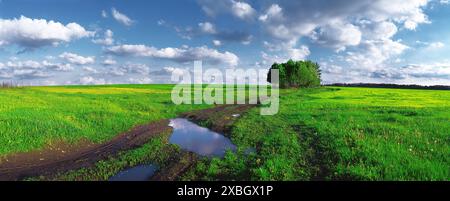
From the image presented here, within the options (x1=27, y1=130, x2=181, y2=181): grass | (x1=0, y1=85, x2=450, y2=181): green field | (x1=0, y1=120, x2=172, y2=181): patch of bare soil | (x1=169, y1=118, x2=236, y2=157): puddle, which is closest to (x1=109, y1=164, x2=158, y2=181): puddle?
(x1=27, y1=130, x2=181, y2=181): grass

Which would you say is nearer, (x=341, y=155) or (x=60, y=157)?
(x=341, y=155)

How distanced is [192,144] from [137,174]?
5.23 m

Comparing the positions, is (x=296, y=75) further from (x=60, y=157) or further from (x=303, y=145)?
(x=60, y=157)

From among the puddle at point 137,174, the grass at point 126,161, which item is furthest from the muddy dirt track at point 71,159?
the grass at point 126,161

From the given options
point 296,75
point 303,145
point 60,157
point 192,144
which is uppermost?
point 296,75

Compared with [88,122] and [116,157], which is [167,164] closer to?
[116,157]

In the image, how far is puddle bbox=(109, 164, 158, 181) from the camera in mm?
10492

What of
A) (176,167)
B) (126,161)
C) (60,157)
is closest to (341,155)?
(176,167)

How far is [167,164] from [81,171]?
295 cm

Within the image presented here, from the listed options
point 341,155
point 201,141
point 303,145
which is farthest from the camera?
point 201,141

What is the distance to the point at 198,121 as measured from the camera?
25.2m

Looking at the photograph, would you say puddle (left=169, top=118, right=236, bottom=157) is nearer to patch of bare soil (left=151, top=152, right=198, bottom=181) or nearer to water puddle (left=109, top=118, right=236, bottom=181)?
water puddle (left=109, top=118, right=236, bottom=181)

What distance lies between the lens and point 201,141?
16.8 meters
